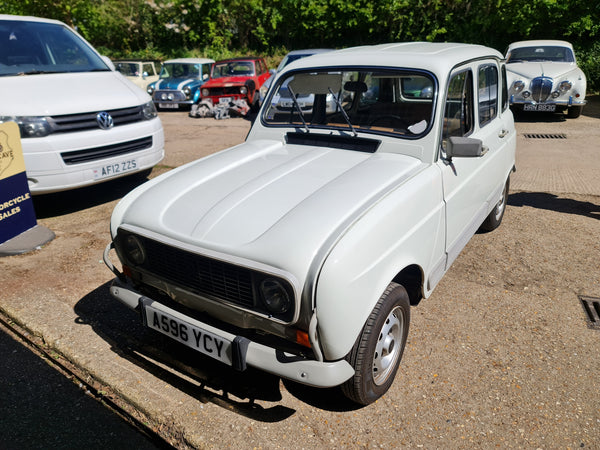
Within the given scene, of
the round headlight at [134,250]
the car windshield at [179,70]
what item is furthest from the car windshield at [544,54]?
the round headlight at [134,250]

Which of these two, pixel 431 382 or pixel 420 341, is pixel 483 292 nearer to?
pixel 420 341

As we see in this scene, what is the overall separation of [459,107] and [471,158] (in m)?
0.40

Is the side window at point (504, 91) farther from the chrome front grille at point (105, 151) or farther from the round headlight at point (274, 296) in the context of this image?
the chrome front grille at point (105, 151)

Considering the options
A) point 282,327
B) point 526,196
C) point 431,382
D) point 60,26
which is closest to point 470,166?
point 431,382

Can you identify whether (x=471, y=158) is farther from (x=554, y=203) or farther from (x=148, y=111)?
(x=148, y=111)

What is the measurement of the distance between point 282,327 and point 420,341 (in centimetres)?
143

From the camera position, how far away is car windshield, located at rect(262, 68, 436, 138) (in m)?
3.21

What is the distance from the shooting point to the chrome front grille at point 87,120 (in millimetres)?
4832

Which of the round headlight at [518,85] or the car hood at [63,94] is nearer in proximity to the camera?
the car hood at [63,94]

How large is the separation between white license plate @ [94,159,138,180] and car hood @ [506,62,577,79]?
9088mm

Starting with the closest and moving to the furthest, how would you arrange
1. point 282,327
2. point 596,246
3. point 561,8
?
point 282,327, point 596,246, point 561,8

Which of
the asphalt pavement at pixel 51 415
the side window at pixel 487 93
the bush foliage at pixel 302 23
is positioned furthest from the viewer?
the bush foliage at pixel 302 23

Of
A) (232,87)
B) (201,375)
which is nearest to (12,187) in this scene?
(201,375)

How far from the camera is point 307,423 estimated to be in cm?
251
